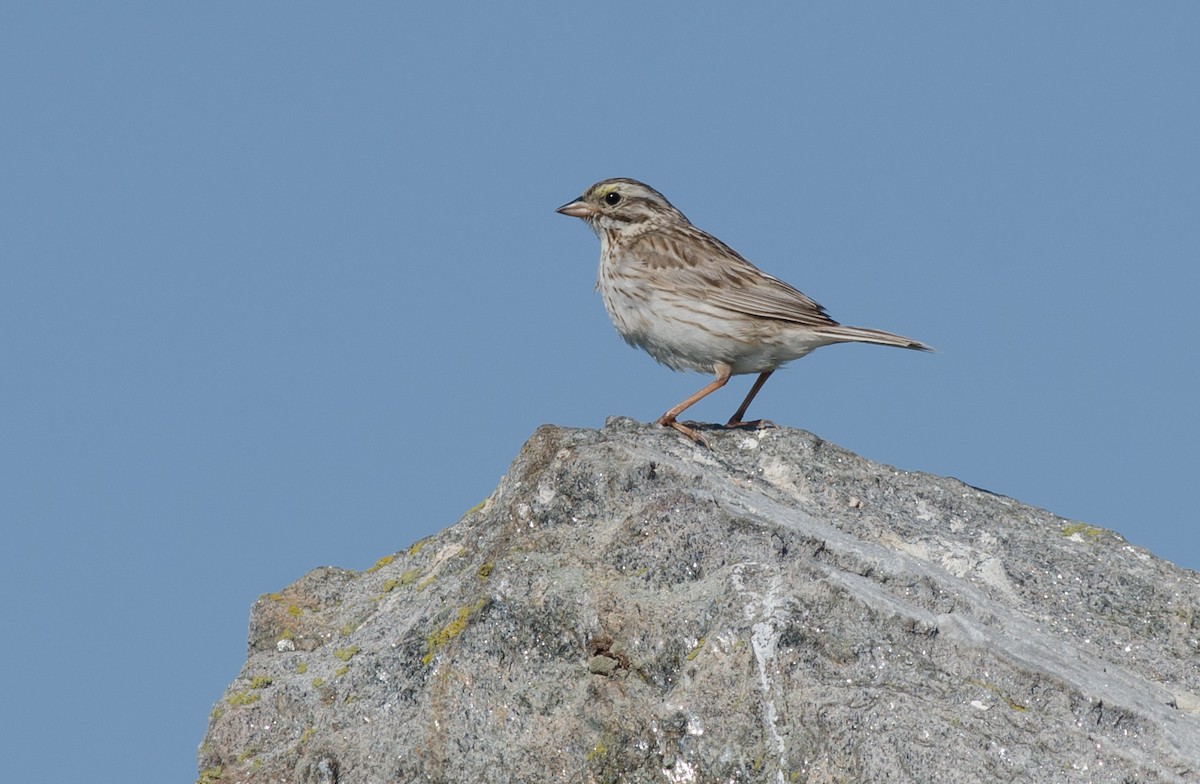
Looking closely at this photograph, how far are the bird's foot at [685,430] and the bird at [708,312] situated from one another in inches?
32.8

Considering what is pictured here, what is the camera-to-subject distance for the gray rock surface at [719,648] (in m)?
6.10

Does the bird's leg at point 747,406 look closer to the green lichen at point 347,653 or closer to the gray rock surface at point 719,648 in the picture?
the gray rock surface at point 719,648

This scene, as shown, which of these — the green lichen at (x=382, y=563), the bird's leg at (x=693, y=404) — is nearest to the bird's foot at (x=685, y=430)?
the bird's leg at (x=693, y=404)

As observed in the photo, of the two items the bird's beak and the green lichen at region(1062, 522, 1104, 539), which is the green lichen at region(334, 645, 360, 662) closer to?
the green lichen at region(1062, 522, 1104, 539)

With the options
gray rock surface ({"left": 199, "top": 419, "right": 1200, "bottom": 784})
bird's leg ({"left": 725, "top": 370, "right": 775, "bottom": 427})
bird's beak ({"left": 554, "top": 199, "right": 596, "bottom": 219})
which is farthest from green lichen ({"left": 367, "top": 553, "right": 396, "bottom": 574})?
bird's beak ({"left": 554, "top": 199, "right": 596, "bottom": 219})

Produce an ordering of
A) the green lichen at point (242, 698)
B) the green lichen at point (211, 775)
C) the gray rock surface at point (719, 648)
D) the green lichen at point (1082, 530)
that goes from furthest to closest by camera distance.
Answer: the green lichen at point (1082, 530)
the green lichen at point (242, 698)
the green lichen at point (211, 775)
the gray rock surface at point (719, 648)

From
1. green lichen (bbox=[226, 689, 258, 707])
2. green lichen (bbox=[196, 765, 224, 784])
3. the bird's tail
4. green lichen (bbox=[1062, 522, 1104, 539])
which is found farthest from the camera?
the bird's tail

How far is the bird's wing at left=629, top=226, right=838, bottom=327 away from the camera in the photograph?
36.1 ft

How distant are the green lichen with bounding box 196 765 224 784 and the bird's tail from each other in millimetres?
5472

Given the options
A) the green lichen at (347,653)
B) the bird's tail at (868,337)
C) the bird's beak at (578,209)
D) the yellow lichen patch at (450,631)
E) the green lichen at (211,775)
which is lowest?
the green lichen at (211,775)

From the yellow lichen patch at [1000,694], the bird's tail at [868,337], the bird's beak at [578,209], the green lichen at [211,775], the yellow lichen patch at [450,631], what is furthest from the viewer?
the bird's beak at [578,209]

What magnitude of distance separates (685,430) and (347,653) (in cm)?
259

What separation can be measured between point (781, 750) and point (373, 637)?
2.47 metres

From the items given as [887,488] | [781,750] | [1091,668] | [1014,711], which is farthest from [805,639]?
[887,488]
